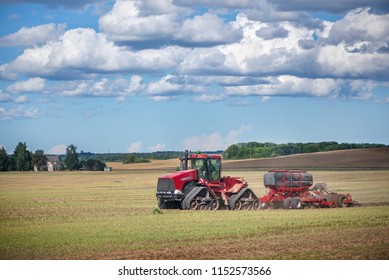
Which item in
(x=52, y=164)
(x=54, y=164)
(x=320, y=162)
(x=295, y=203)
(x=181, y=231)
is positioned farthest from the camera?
(x=54, y=164)

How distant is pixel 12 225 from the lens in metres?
20.3

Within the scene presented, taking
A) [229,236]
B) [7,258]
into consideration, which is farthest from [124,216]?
[7,258]

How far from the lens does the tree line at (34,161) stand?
32094 millimetres

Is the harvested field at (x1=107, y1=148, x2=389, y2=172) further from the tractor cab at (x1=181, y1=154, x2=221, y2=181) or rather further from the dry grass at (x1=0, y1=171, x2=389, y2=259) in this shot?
the tractor cab at (x1=181, y1=154, x2=221, y2=181)

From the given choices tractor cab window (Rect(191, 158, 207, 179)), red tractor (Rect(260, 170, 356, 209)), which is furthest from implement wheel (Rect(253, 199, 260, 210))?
tractor cab window (Rect(191, 158, 207, 179))

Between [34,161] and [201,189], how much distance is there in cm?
1414

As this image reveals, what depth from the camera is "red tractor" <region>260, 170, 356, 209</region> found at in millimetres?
25344

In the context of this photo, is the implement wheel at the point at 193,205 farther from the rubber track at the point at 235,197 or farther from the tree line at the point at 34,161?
the tree line at the point at 34,161

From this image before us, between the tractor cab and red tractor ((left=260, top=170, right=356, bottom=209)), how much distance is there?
84.0 inches

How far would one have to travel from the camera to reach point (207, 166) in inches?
969

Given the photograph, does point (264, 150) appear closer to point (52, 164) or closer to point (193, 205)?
point (193, 205)

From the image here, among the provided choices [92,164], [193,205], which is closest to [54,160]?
[92,164]
